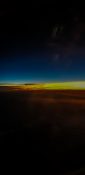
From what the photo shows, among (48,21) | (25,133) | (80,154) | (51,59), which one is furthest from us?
(48,21)

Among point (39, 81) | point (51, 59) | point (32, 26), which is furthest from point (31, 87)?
point (32, 26)

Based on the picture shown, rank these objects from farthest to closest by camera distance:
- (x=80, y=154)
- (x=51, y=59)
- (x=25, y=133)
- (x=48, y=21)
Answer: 1. (x=48, y=21)
2. (x=51, y=59)
3. (x=25, y=133)
4. (x=80, y=154)

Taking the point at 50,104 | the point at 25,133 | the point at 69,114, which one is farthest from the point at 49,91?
the point at 25,133

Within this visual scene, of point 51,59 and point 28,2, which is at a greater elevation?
point 28,2

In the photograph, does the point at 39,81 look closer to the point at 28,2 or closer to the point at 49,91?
the point at 49,91

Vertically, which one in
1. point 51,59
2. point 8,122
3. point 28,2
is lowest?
point 8,122

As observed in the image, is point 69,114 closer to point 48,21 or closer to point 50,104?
point 50,104

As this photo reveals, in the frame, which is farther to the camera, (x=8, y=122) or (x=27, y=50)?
(x=27, y=50)
